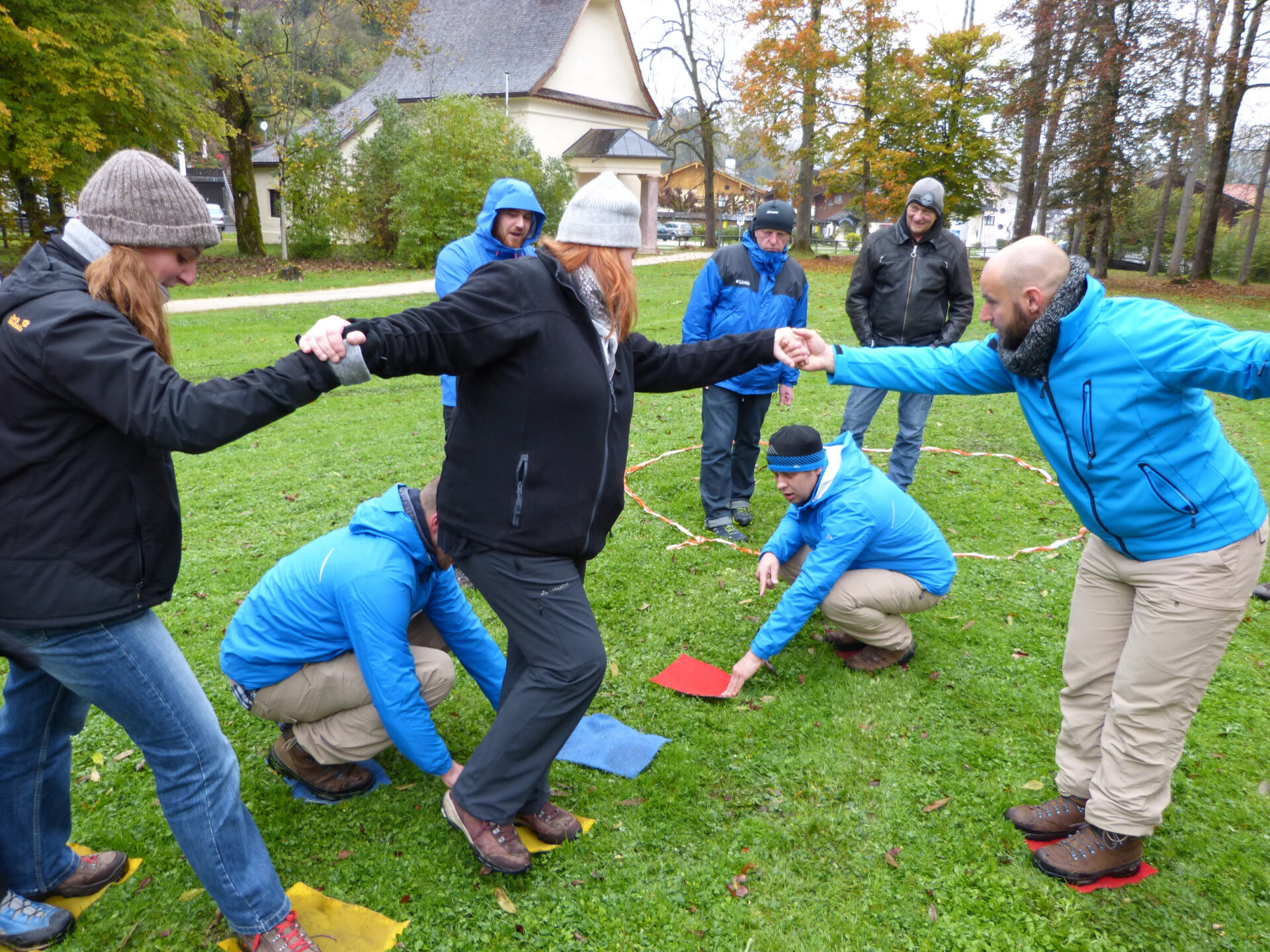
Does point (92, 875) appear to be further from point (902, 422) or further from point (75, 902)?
point (902, 422)

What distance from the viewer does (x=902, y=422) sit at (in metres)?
6.52

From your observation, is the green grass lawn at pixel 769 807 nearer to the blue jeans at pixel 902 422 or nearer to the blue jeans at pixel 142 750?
the blue jeans at pixel 142 750

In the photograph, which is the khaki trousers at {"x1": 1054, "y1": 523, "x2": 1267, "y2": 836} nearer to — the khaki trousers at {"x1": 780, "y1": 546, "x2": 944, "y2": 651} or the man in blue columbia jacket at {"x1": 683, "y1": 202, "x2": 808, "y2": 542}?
the khaki trousers at {"x1": 780, "y1": 546, "x2": 944, "y2": 651}

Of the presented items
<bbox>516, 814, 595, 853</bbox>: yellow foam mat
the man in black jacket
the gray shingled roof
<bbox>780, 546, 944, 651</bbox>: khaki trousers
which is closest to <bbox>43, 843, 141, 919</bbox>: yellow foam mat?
<bbox>516, 814, 595, 853</bbox>: yellow foam mat

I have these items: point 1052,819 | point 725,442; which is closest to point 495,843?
point 1052,819

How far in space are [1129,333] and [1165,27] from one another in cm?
2643

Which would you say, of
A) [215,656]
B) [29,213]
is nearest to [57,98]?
[29,213]

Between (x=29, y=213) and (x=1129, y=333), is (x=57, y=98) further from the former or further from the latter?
(x=1129, y=333)

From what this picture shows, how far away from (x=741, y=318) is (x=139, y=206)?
13.4 ft

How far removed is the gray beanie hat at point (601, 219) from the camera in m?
2.59

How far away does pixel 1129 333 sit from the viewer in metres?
2.56

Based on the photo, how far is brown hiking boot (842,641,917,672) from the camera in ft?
13.8

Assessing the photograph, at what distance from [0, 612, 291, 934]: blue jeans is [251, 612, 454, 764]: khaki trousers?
647mm

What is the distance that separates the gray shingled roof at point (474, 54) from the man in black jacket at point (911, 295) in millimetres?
26852
